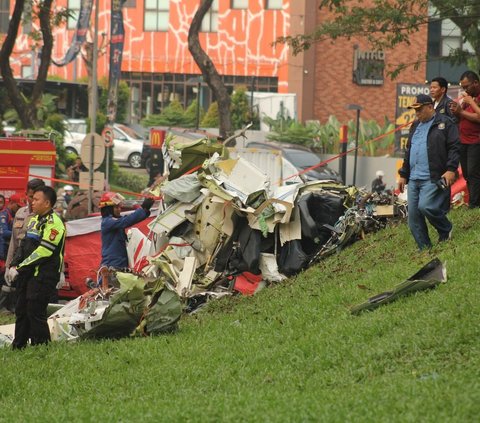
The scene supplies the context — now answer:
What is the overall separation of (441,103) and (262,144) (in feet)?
94.6

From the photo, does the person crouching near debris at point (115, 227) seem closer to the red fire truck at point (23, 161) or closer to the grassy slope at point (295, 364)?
the grassy slope at point (295, 364)

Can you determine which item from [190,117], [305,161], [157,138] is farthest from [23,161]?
[190,117]

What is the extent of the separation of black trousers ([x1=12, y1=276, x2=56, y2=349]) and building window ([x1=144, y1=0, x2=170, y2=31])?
5571 cm

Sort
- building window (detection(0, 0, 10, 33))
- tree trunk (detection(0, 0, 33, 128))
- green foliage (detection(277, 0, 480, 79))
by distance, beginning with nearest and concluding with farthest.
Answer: green foliage (detection(277, 0, 480, 79)), tree trunk (detection(0, 0, 33, 128)), building window (detection(0, 0, 10, 33))

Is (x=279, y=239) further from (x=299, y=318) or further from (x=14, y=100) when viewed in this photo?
(x=14, y=100)

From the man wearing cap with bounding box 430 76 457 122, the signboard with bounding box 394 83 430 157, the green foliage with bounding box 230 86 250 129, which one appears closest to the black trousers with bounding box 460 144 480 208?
the man wearing cap with bounding box 430 76 457 122

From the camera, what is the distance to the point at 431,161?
1250 cm

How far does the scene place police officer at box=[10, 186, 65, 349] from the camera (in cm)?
1174

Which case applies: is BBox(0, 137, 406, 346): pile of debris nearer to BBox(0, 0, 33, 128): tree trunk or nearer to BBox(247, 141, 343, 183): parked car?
BBox(0, 0, 33, 128): tree trunk

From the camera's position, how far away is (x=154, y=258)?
15.0 metres

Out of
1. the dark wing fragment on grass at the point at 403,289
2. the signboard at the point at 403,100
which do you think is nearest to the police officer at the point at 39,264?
the dark wing fragment on grass at the point at 403,289

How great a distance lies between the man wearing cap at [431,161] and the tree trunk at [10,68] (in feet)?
66.3

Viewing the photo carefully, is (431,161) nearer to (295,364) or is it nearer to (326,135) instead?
(295,364)

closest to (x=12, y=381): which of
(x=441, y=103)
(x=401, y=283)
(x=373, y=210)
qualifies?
(x=401, y=283)
